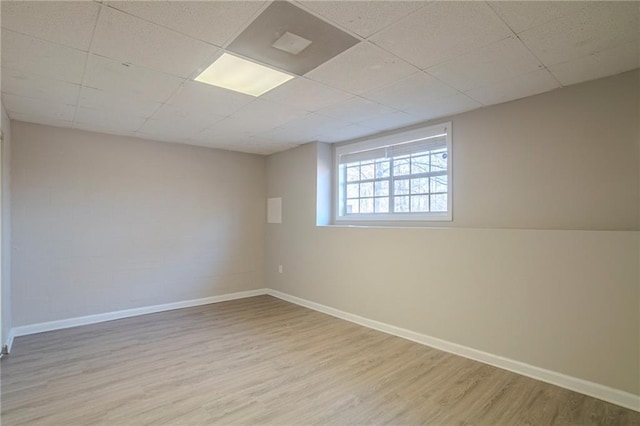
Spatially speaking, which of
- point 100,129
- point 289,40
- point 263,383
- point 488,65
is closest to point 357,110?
point 488,65

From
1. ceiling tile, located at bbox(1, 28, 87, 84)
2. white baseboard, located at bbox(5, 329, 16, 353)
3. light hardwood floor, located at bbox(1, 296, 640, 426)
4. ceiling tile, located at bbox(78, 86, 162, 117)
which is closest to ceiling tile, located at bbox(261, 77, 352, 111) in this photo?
ceiling tile, located at bbox(78, 86, 162, 117)

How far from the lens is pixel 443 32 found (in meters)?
2.09

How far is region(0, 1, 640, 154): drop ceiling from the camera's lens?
A: 1.89m

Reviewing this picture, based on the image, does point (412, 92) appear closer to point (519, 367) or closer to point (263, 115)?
point (263, 115)

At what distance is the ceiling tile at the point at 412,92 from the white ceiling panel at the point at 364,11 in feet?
2.69

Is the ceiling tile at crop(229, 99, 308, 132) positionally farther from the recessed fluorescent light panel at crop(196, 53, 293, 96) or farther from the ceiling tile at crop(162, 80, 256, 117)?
the recessed fluorescent light panel at crop(196, 53, 293, 96)

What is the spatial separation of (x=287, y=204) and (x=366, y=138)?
1808mm

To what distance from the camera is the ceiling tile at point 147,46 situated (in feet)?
6.60

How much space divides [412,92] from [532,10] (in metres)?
1.26

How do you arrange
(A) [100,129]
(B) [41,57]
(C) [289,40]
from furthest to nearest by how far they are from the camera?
1. (A) [100,129]
2. (B) [41,57]
3. (C) [289,40]

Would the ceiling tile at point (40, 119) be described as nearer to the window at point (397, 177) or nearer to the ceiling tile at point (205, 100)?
the ceiling tile at point (205, 100)

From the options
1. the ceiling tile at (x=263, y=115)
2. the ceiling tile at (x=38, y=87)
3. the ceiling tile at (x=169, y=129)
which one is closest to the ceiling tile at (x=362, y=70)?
the ceiling tile at (x=263, y=115)

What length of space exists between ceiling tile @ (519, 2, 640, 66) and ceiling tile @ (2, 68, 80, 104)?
3.66 metres

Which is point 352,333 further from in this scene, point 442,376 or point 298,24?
point 298,24
